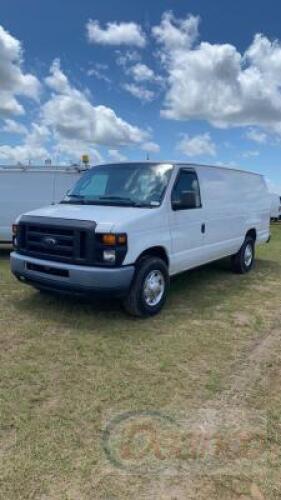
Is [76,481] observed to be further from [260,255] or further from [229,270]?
[260,255]

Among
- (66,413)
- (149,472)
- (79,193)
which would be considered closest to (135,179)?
(79,193)

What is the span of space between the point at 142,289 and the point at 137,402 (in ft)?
6.59

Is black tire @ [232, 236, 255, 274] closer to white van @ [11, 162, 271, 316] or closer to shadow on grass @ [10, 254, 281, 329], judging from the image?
shadow on grass @ [10, 254, 281, 329]

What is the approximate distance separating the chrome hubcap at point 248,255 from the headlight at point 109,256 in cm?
454

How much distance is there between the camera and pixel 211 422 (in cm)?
304

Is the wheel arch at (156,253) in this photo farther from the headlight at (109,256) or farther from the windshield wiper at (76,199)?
the windshield wiper at (76,199)

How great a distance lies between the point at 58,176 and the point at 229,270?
4676mm

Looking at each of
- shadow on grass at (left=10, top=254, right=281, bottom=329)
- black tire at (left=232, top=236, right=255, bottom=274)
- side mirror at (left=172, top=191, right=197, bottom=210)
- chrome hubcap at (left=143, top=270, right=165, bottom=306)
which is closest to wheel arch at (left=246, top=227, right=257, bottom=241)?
black tire at (left=232, top=236, right=255, bottom=274)

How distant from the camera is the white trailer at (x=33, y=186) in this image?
959 centimetres

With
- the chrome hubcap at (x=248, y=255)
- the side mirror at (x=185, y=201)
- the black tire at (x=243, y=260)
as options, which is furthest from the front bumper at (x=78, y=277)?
the chrome hubcap at (x=248, y=255)

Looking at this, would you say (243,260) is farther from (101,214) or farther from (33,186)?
(33,186)

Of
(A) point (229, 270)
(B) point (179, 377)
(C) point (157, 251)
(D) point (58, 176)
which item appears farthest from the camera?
(D) point (58, 176)

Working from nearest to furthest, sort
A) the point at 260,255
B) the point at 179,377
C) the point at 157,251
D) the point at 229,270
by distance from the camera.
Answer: the point at 179,377, the point at 157,251, the point at 229,270, the point at 260,255

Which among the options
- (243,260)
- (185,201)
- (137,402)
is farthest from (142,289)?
(243,260)
